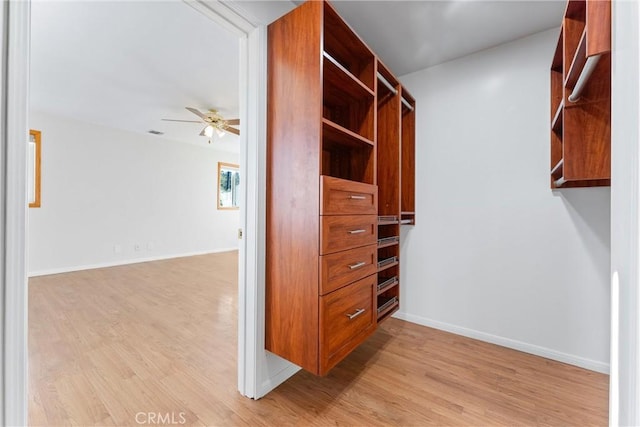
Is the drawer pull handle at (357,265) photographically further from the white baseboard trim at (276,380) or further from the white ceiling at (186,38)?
the white ceiling at (186,38)

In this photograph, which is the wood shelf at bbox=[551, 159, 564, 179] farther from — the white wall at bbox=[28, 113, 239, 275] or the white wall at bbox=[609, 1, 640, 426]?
the white wall at bbox=[28, 113, 239, 275]

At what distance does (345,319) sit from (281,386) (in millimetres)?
652

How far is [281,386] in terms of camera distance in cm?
159

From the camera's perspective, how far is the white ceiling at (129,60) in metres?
1.90

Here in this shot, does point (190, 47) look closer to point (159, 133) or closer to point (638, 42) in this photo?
point (638, 42)

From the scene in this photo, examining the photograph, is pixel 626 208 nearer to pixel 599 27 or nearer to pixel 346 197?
pixel 599 27

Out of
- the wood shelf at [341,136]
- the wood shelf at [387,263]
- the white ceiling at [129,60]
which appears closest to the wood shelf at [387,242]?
the wood shelf at [387,263]

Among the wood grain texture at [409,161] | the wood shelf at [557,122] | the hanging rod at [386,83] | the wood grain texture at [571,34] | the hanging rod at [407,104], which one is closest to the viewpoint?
the wood grain texture at [571,34]

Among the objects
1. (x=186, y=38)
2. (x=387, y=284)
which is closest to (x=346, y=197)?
(x=387, y=284)

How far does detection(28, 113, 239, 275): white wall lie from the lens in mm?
3973

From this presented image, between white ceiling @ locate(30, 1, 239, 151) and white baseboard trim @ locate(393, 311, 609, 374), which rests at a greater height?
white ceiling @ locate(30, 1, 239, 151)

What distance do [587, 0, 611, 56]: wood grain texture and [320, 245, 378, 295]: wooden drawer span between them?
1.22 m

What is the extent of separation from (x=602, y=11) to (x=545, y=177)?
1405 mm

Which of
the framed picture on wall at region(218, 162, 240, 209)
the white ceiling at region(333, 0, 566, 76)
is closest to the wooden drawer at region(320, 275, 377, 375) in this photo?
the white ceiling at region(333, 0, 566, 76)
